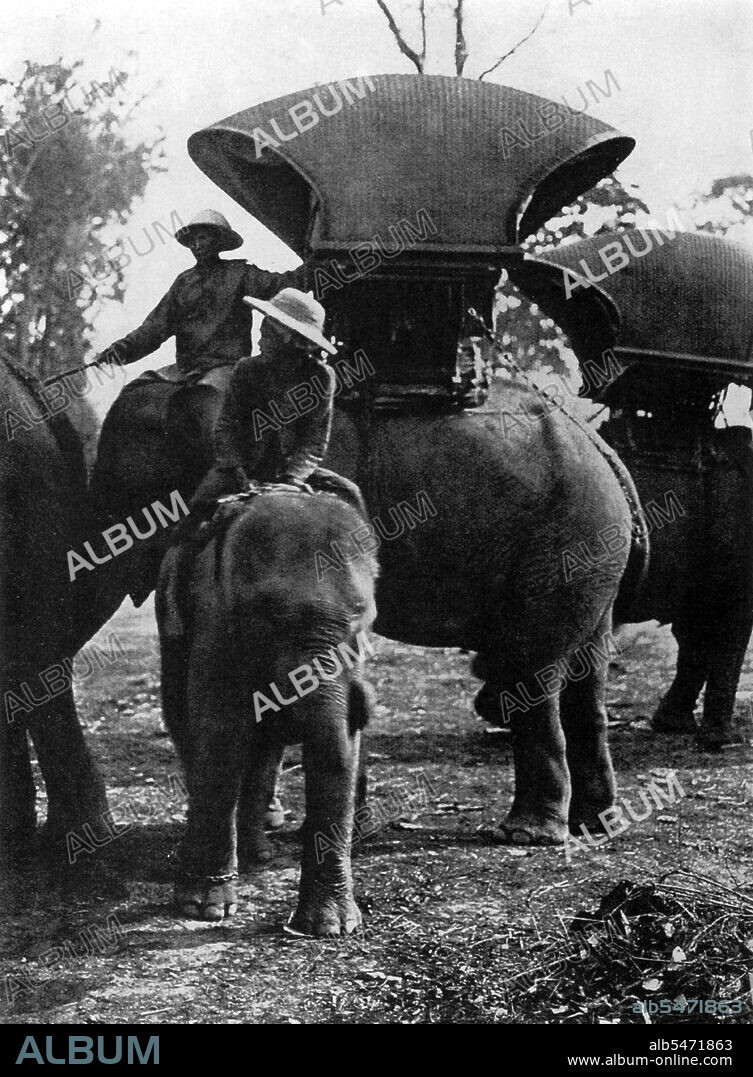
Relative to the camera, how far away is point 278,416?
520cm

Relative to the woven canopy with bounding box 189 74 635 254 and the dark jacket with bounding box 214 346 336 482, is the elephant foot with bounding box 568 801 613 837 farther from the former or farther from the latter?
the woven canopy with bounding box 189 74 635 254

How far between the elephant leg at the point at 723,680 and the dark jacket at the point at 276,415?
Result: 3.59 metres

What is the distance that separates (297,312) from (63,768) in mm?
1991

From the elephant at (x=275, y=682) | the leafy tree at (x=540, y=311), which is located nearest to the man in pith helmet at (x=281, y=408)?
the elephant at (x=275, y=682)

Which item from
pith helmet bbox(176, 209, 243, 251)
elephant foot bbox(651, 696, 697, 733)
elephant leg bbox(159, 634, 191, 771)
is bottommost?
elephant foot bbox(651, 696, 697, 733)

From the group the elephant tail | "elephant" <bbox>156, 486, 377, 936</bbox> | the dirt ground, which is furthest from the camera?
the elephant tail

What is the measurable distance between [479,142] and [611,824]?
2854 mm

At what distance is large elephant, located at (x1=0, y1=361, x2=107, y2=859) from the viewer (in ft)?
18.6

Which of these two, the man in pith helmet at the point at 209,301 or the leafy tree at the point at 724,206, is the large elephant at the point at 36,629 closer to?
the man in pith helmet at the point at 209,301

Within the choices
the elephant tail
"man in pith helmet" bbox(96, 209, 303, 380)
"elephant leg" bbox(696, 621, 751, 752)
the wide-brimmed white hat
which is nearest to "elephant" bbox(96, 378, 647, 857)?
the elephant tail

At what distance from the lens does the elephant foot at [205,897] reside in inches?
197

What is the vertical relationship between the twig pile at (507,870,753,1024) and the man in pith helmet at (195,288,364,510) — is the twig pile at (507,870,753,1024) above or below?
below

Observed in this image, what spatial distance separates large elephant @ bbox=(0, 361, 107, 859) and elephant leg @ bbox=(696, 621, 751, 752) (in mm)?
3627

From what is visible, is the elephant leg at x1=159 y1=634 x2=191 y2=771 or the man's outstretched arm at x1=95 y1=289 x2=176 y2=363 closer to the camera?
the elephant leg at x1=159 y1=634 x2=191 y2=771
